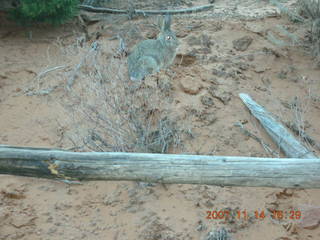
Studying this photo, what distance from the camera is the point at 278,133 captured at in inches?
160

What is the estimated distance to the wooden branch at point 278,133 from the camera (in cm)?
376

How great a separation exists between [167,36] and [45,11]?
2.00 meters

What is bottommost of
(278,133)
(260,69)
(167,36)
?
(278,133)

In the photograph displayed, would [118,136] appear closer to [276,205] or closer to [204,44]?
[276,205]

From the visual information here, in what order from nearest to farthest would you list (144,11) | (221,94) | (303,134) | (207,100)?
1. (303,134)
2. (207,100)
3. (221,94)
4. (144,11)

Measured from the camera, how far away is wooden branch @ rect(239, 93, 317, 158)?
3.76 m

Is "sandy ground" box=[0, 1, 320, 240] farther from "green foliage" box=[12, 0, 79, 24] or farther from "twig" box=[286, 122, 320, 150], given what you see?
"green foliage" box=[12, 0, 79, 24]

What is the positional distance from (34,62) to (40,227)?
310cm

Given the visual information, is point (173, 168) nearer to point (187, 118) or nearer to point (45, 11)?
point (187, 118)

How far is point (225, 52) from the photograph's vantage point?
18.0 feet

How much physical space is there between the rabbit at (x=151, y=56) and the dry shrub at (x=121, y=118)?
48cm

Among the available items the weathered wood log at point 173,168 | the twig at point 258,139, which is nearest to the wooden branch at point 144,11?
the twig at point 258,139
